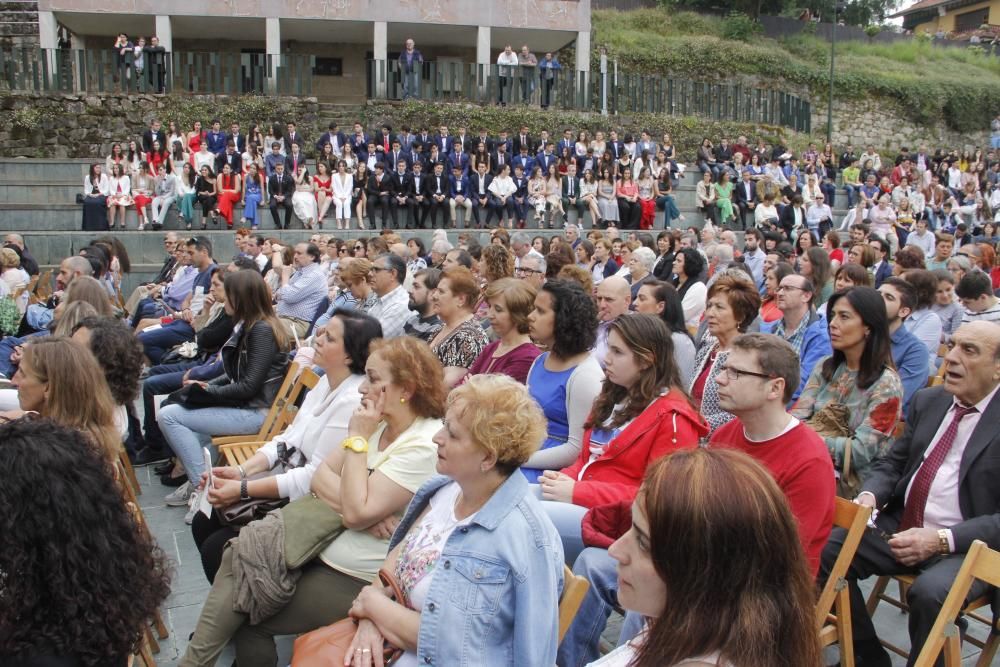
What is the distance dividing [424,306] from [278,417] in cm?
162

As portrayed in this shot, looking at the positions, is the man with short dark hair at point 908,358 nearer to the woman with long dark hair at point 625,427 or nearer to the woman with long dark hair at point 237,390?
the woman with long dark hair at point 625,427

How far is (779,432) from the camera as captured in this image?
307 cm

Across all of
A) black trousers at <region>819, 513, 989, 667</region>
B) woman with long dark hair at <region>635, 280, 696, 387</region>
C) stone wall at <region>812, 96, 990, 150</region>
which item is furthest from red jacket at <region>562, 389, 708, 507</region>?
stone wall at <region>812, 96, 990, 150</region>

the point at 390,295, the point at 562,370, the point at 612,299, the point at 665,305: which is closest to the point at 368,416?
the point at 562,370

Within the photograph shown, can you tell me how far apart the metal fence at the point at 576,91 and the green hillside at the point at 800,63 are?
451 centimetres

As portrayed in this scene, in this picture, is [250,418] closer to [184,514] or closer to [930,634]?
[184,514]

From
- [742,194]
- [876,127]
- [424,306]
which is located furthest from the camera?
[876,127]

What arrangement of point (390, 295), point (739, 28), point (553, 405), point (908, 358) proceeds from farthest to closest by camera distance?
point (739, 28)
point (390, 295)
point (908, 358)
point (553, 405)

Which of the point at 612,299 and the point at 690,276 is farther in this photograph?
the point at 690,276

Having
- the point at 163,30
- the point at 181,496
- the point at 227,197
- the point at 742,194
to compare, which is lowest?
the point at 181,496

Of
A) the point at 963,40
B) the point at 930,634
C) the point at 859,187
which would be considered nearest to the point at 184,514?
the point at 930,634

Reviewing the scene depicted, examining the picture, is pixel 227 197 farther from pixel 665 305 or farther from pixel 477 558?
pixel 477 558

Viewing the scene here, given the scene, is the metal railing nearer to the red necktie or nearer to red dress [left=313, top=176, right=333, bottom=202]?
red dress [left=313, top=176, right=333, bottom=202]

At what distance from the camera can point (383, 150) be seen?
17500mm
